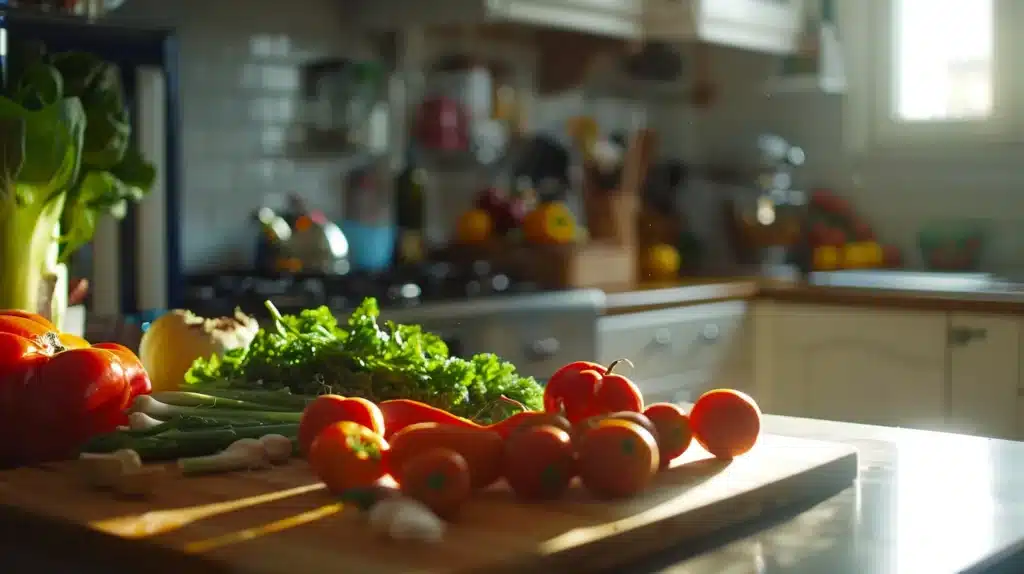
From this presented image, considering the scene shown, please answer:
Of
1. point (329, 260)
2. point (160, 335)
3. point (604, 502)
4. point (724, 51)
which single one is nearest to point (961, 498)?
point (604, 502)

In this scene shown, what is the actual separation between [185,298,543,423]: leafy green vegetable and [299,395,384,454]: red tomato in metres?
0.19

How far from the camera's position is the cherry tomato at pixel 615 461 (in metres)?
1.10

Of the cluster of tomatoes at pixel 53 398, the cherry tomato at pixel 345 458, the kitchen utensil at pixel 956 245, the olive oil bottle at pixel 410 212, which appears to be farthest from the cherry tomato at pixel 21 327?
the kitchen utensil at pixel 956 245

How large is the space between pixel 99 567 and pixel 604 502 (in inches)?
16.1

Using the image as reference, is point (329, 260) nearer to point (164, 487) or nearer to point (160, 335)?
point (160, 335)

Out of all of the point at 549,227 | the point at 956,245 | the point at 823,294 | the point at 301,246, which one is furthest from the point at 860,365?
the point at 301,246

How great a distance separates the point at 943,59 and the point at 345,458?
3.35 m

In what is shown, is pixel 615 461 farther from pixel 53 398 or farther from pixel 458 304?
Result: pixel 458 304

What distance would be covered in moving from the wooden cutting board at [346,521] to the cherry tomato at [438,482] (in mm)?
21

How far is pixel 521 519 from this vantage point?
3.46 ft

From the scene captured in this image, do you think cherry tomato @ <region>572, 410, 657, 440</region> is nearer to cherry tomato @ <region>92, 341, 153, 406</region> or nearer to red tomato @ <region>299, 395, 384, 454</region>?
red tomato @ <region>299, 395, 384, 454</region>

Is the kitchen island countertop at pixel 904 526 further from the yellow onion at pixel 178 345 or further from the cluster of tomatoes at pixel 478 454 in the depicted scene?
the yellow onion at pixel 178 345

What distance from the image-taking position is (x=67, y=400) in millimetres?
1282

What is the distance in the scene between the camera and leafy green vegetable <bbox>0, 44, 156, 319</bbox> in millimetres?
1701
